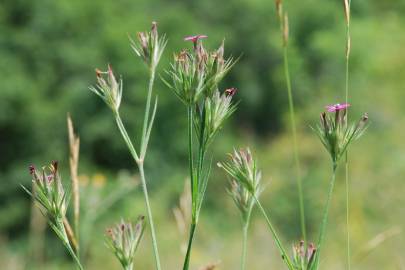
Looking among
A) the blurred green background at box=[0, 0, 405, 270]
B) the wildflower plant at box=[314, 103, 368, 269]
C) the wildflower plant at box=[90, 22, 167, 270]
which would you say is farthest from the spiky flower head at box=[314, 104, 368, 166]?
the blurred green background at box=[0, 0, 405, 270]

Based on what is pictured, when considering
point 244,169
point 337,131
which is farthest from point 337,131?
point 244,169

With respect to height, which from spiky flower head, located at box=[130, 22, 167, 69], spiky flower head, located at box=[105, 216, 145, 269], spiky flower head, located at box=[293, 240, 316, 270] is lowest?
spiky flower head, located at box=[293, 240, 316, 270]

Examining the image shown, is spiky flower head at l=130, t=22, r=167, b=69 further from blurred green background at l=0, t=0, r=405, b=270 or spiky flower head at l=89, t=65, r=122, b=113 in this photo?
blurred green background at l=0, t=0, r=405, b=270

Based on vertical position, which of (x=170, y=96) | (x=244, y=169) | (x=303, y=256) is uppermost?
(x=170, y=96)

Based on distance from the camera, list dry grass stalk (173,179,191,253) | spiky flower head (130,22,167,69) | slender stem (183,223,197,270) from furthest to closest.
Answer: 1. dry grass stalk (173,179,191,253)
2. spiky flower head (130,22,167,69)
3. slender stem (183,223,197,270)

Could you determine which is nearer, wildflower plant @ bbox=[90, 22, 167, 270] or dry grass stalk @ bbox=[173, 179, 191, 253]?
wildflower plant @ bbox=[90, 22, 167, 270]

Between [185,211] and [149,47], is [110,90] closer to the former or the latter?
[149,47]
